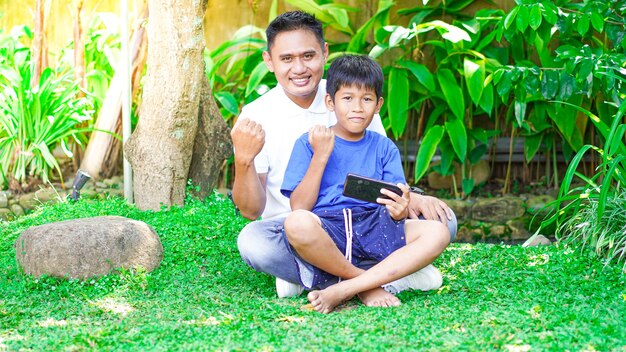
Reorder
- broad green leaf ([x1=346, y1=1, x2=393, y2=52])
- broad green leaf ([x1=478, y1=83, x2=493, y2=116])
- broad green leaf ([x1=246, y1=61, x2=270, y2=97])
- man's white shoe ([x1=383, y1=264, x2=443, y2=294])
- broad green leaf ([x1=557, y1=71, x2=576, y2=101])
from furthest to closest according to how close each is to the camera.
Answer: broad green leaf ([x1=346, y1=1, x2=393, y2=52]), broad green leaf ([x1=246, y1=61, x2=270, y2=97]), broad green leaf ([x1=478, y1=83, x2=493, y2=116]), broad green leaf ([x1=557, y1=71, x2=576, y2=101]), man's white shoe ([x1=383, y1=264, x2=443, y2=294])

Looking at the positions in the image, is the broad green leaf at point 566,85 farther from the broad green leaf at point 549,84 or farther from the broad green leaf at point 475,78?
the broad green leaf at point 475,78

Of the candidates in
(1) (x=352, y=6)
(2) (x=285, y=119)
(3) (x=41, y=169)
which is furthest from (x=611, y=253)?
(3) (x=41, y=169)

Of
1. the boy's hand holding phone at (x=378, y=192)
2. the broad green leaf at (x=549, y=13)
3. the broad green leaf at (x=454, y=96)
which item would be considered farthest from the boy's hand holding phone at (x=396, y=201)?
the broad green leaf at (x=454, y=96)

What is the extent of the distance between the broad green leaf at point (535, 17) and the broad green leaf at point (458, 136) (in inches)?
73.8

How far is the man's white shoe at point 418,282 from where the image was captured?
343cm

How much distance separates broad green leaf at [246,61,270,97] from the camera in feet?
18.0

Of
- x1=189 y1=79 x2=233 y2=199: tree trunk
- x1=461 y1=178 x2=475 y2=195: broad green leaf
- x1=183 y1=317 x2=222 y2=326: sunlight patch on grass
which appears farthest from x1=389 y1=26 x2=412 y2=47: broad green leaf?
x1=183 y1=317 x2=222 y2=326: sunlight patch on grass

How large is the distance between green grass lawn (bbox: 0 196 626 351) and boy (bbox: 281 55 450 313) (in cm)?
13

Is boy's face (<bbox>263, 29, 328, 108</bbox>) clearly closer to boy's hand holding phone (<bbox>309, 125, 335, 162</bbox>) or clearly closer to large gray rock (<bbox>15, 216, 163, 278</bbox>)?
boy's hand holding phone (<bbox>309, 125, 335, 162</bbox>)

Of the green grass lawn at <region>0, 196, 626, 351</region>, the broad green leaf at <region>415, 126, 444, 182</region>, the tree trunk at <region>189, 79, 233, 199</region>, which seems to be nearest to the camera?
the green grass lawn at <region>0, 196, 626, 351</region>

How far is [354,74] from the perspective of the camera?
10.8 feet

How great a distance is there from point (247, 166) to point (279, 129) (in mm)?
426

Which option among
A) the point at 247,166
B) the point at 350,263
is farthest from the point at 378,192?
the point at 247,166

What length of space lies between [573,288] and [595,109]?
8.14ft
